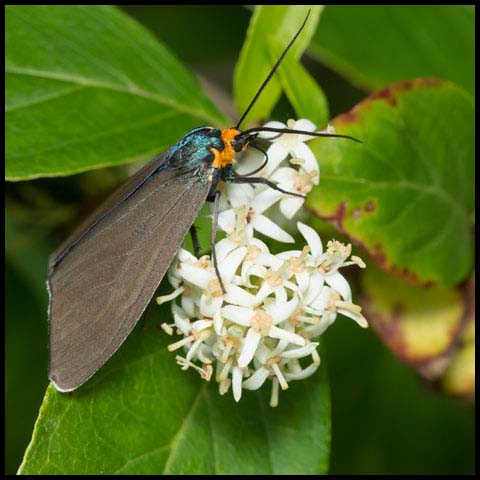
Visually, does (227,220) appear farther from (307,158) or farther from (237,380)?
(237,380)

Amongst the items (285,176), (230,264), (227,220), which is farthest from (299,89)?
(230,264)

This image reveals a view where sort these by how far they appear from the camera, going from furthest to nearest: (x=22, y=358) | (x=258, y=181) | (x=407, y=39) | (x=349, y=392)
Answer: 1. (x=22, y=358)
2. (x=349, y=392)
3. (x=407, y=39)
4. (x=258, y=181)

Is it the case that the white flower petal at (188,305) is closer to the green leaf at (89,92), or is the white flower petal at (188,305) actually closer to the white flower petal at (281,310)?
the white flower petal at (281,310)

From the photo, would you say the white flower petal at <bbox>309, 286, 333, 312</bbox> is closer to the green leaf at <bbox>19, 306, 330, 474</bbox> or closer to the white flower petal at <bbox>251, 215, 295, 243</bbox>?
the white flower petal at <bbox>251, 215, 295, 243</bbox>

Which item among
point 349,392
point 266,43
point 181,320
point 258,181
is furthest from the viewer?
point 349,392

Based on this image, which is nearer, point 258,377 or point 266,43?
point 258,377

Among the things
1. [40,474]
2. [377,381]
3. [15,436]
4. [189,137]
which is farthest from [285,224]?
[15,436]

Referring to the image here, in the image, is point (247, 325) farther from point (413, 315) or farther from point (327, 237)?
point (413, 315)
